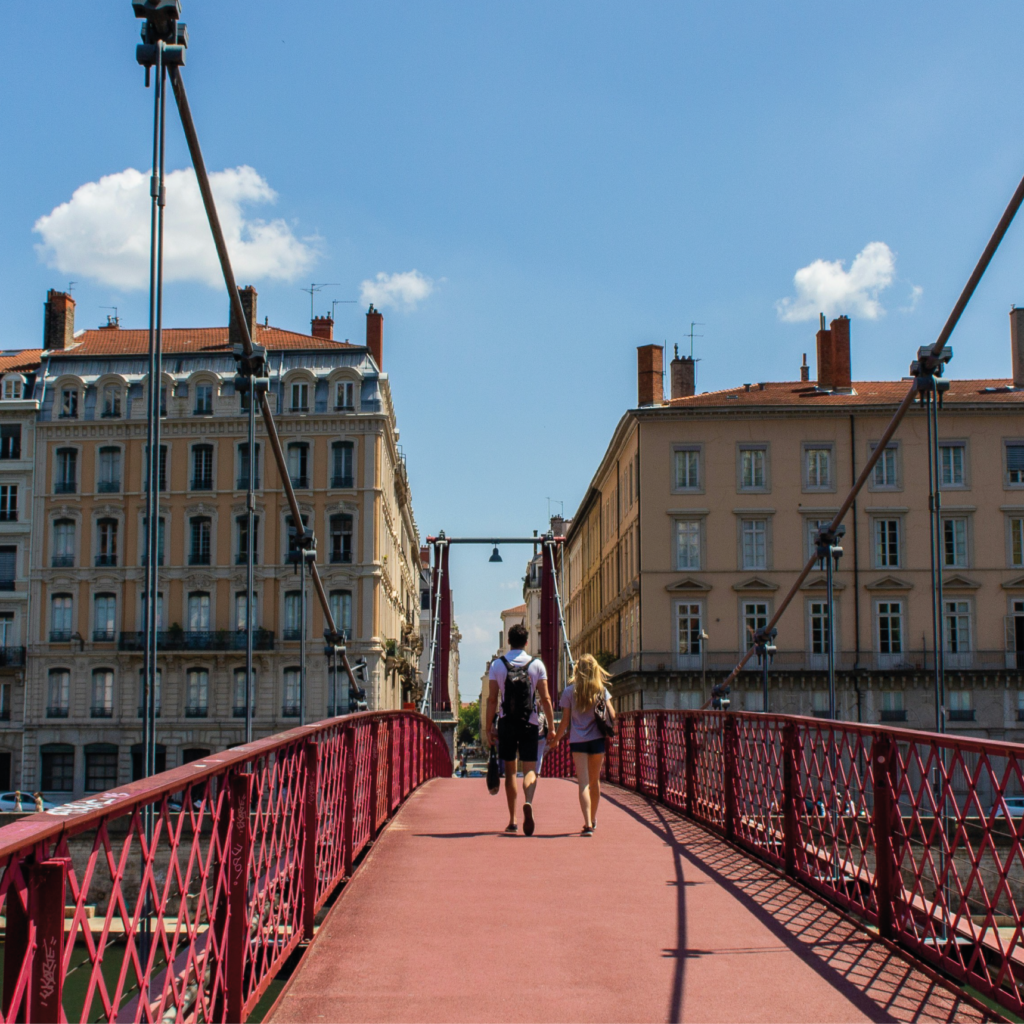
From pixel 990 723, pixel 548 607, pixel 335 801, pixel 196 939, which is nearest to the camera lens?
pixel 196 939

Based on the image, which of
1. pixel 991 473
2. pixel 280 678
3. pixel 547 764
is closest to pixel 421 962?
pixel 547 764

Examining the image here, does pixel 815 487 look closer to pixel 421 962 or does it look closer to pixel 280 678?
pixel 280 678

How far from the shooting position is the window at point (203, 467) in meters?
45.0

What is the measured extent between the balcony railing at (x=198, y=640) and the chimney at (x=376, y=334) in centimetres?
1151

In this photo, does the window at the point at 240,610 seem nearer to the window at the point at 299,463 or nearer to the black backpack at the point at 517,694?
the window at the point at 299,463

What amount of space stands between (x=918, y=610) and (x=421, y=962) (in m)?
40.2

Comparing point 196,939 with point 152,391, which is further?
point 152,391

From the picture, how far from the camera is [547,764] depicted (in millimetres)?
36062

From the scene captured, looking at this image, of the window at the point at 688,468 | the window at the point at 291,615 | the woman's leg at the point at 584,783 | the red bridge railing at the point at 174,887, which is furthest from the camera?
the window at the point at 688,468

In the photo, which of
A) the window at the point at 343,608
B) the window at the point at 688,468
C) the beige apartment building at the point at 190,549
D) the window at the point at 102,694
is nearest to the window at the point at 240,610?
the beige apartment building at the point at 190,549

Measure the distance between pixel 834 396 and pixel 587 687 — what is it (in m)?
37.3

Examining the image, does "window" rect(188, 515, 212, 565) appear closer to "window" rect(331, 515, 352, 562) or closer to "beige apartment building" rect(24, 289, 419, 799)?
"beige apartment building" rect(24, 289, 419, 799)

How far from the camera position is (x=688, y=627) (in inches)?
1716

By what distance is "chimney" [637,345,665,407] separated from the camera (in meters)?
45.2
